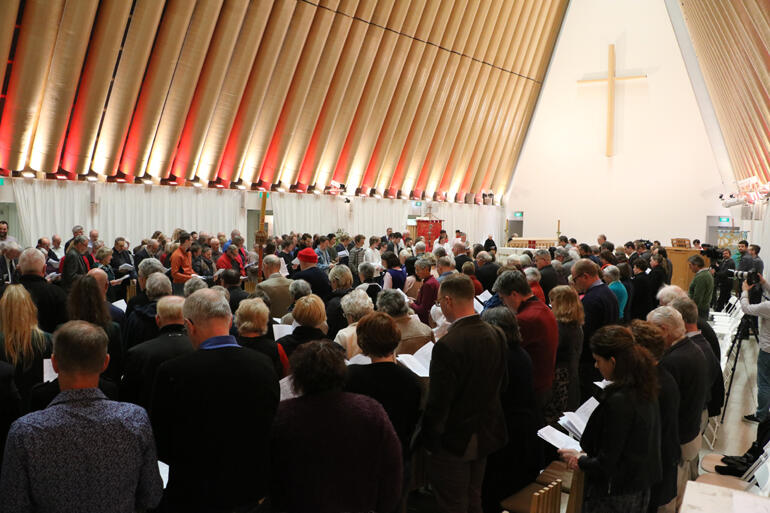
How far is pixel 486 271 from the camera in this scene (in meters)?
8.42

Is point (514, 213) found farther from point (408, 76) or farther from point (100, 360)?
point (100, 360)

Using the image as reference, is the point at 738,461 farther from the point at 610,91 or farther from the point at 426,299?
the point at 610,91

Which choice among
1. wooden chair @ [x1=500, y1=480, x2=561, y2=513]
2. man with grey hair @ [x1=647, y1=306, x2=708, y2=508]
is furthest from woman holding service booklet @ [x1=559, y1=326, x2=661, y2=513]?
man with grey hair @ [x1=647, y1=306, x2=708, y2=508]

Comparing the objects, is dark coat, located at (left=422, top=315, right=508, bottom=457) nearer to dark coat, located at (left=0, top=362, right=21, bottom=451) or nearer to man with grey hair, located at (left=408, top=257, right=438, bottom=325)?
dark coat, located at (left=0, top=362, right=21, bottom=451)

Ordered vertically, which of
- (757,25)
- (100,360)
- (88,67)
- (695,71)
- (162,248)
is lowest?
(162,248)

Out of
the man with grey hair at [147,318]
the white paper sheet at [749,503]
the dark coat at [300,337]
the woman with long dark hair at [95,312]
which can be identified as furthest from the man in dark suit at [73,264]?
the white paper sheet at [749,503]

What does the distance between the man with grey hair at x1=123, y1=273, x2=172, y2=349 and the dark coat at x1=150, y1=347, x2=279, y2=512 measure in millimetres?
1694

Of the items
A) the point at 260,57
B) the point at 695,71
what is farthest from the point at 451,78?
the point at 695,71

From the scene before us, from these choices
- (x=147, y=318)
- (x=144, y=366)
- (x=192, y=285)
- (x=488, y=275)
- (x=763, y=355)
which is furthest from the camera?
(x=488, y=275)

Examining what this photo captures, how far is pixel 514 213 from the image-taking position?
2484 centimetres

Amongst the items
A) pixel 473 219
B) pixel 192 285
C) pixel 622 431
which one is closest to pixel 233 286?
pixel 192 285

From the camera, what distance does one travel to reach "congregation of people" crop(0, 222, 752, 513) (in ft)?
7.43

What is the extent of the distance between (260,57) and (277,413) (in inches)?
508

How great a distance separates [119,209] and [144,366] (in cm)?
1076
